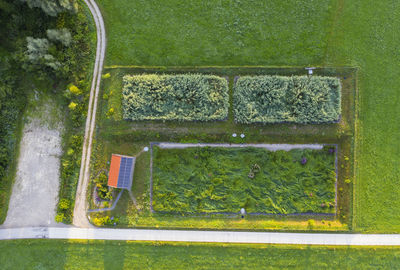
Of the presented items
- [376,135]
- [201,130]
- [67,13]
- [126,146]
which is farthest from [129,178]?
[376,135]

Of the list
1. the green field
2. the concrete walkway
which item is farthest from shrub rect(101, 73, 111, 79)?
the concrete walkway

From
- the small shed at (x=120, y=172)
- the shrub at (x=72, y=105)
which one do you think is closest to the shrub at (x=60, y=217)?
the small shed at (x=120, y=172)

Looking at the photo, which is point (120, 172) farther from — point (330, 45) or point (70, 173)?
point (330, 45)

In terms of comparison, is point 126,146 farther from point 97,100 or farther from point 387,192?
point 387,192

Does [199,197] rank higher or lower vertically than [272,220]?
higher

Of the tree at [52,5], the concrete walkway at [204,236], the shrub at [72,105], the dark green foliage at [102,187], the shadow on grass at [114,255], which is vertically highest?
the tree at [52,5]

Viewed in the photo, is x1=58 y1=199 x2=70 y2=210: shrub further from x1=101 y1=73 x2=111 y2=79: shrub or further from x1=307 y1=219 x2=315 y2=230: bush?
x1=307 y1=219 x2=315 y2=230: bush

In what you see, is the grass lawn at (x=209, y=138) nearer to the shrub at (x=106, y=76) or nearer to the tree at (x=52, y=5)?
the shrub at (x=106, y=76)

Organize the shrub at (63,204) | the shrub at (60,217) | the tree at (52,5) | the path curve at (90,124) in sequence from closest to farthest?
1. the tree at (52,5)
2. the shrub at (60,217)
3. the shrub at (63,204)
4. the path curve at (90,124)
